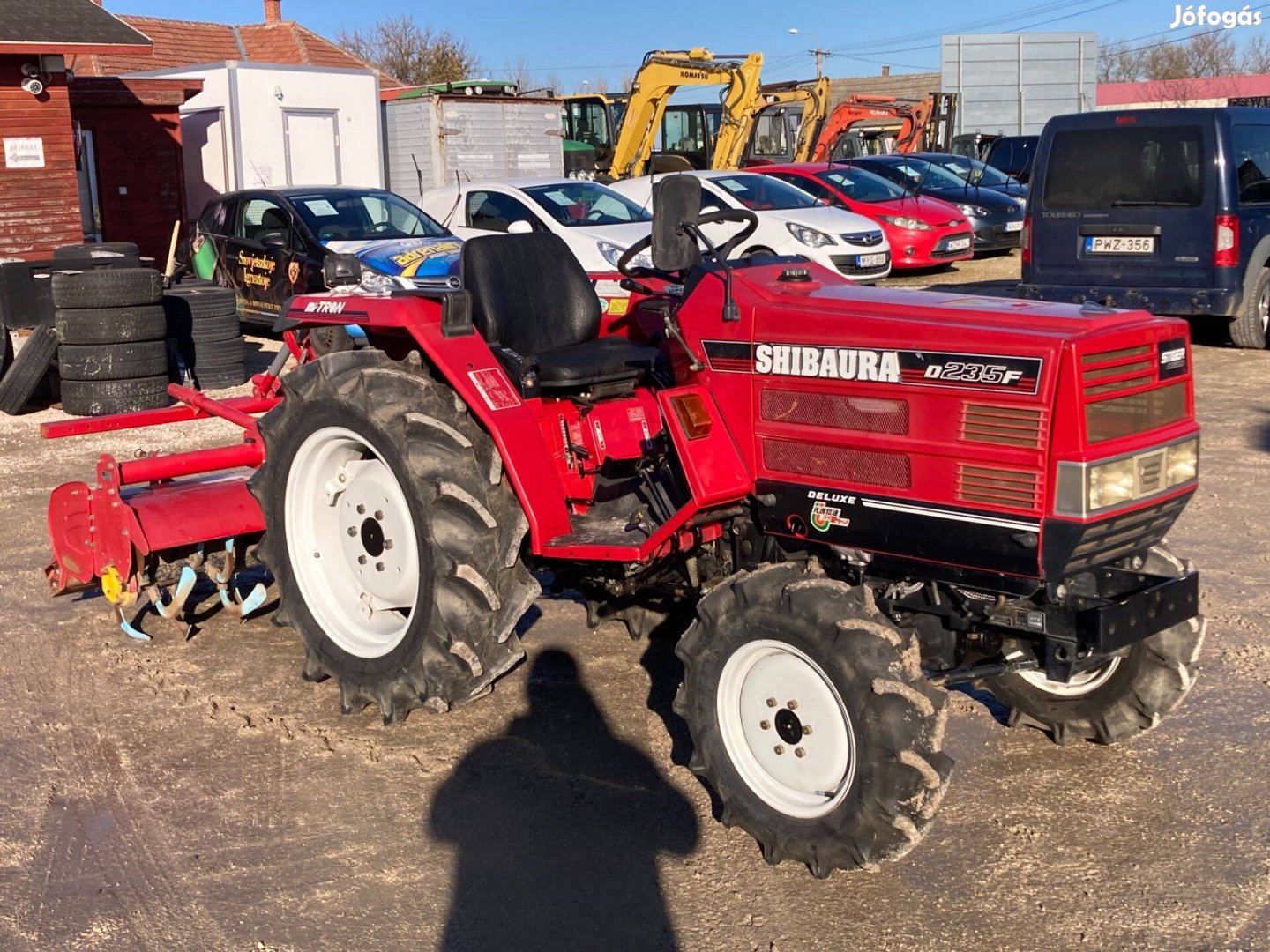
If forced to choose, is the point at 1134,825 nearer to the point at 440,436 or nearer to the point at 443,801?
the point at 443,801

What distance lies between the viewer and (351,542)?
15.5ft

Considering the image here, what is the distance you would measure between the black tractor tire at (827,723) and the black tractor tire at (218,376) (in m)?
7.96

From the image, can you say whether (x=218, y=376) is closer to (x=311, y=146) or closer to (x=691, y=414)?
(x=691, y=414)

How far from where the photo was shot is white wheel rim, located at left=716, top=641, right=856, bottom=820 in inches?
139

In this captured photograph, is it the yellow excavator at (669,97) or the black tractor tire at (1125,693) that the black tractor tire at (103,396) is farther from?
the yellow excavator at (669,97)

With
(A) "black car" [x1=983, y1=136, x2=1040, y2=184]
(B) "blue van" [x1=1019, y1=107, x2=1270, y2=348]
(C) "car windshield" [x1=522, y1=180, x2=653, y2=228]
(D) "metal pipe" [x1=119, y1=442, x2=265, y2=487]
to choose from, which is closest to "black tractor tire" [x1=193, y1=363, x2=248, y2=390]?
(C) "car windshield" [x1=522, y1=180, x2=653, y2=228]

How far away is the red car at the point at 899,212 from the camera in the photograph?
16.8 meters

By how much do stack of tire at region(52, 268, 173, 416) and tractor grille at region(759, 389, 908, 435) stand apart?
696 centimetres

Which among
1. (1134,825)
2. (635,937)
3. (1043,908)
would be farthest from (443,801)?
(1134,825)

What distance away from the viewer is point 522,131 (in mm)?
23531

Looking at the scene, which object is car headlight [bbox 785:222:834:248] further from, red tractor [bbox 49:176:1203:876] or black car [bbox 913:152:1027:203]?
red tractor [bbox 49:176:1203:876]

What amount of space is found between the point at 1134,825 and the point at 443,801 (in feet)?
6.45

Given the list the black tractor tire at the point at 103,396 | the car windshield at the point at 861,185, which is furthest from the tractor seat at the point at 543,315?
the car windshield at the point at 861,185

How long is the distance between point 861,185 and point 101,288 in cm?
1094
